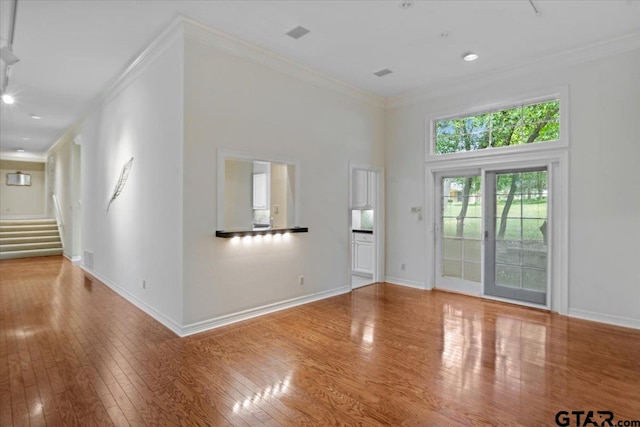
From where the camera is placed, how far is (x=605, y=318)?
4160 mm

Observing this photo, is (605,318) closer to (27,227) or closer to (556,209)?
(556,209)

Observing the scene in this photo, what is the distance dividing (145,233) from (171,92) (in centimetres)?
186

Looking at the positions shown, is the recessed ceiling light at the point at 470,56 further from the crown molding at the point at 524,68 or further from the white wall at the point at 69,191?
the white wall at the point at 69,191

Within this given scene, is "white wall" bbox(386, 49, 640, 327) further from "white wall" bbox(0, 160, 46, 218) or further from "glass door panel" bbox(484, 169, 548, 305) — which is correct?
"white wall" bbox(0, 160, 46, 218)

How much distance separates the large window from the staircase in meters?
10.6

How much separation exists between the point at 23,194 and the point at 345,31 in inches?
585

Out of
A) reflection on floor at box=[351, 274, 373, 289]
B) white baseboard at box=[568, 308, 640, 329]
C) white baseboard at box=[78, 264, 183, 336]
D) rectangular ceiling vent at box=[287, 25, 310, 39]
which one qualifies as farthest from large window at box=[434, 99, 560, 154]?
white baseboard at box=[78, 264, 183, 336]

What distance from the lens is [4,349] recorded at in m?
3.34

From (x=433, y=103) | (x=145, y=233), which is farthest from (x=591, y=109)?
(x=145, y=233)

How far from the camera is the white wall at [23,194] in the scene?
498 inches

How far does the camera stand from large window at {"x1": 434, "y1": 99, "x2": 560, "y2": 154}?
465 centimetres

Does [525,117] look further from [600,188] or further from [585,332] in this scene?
[585,332]

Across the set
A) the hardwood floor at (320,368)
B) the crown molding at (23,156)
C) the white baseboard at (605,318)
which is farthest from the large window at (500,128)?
the crown molding at (23,156)

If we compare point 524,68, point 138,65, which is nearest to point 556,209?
point 524,68
